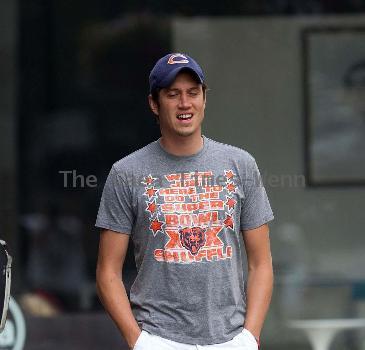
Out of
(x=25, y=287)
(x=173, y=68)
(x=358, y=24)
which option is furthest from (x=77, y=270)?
(x=173, y=68)

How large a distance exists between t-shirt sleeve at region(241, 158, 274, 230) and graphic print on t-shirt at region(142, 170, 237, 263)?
9 cm

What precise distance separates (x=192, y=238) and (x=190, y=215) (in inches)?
3.3

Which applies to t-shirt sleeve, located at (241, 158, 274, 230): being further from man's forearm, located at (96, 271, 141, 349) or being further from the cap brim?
man's forearm, located at (96, 271, 141, 349)

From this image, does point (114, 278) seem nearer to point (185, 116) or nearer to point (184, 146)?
point (184, 146)

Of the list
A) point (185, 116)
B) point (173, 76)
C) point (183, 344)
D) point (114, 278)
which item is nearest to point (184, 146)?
point (185, 116)

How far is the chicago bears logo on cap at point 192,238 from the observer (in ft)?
12.8

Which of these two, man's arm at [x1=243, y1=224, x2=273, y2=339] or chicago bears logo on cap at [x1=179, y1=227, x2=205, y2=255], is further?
man's arm at [x1=243, y1=224, x2=273, y2=339]

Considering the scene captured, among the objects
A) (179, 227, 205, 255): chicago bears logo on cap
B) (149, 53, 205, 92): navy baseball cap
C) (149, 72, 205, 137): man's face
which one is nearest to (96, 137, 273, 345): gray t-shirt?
(179, 227, 205, 255): chicago bears logo on cap

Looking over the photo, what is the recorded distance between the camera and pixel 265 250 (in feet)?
13.5

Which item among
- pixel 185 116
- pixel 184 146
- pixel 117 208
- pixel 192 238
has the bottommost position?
pixel 192 238

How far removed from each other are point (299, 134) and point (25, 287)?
184 cm

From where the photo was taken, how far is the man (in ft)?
12.8

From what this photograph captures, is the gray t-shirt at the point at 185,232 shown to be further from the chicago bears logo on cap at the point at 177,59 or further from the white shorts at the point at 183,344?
the chicago bears logo on cap at the point at 177,59

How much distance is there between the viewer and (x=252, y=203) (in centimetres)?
405
